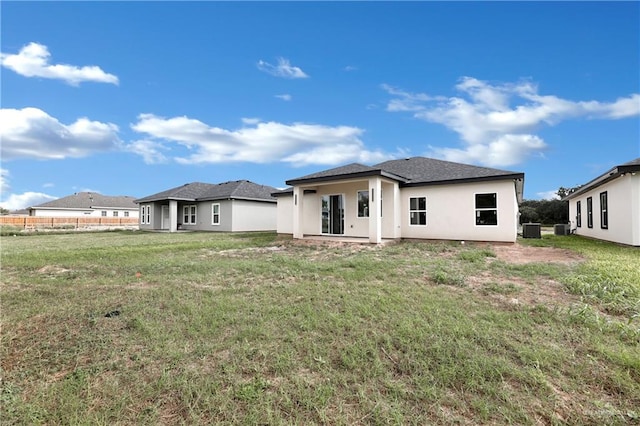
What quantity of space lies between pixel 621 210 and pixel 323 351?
1449 cm

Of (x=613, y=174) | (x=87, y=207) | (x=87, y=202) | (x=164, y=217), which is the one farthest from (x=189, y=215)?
(x=87, y=202)

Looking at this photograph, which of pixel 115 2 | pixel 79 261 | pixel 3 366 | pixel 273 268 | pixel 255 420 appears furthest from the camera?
pixel 115 2

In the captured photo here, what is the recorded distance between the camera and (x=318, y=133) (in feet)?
69.2


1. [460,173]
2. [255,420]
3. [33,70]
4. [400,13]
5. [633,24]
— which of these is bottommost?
[255,420]

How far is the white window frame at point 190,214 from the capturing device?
25453mm

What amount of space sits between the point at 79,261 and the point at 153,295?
16.6 ft

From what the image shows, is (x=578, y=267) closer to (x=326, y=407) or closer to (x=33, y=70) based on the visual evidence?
(x=326, y=407)

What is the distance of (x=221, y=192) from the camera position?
78.9ft

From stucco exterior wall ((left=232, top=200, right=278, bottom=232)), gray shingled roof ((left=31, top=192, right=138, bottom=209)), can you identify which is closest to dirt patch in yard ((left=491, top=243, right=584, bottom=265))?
stucco exterior wall ((left=232, top=200, right=278, bottom=232))

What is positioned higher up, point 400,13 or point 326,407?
point 400,13

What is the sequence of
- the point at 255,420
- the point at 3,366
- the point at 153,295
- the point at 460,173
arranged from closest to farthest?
the point at 255,420 < the point at 3,366 < the point at 153,295 < the point at 460,173

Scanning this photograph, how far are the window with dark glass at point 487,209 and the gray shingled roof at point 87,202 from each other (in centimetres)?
4267

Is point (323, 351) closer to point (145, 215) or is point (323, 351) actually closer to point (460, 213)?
point (460, 213)

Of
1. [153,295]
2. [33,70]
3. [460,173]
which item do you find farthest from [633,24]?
[33,70]
